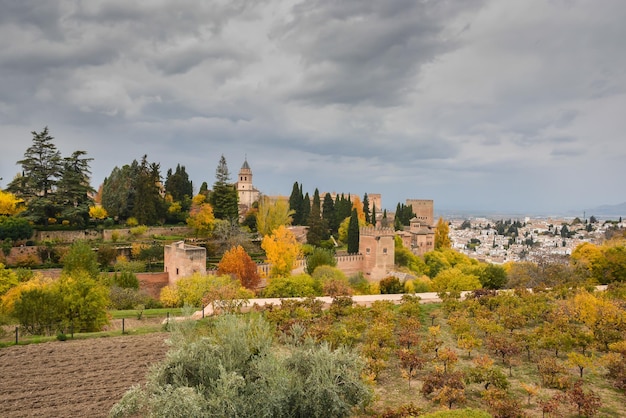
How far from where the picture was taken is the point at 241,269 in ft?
77.8

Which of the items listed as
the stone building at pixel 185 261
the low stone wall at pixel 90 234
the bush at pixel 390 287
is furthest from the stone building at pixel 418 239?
the stone building at pixel 185 261

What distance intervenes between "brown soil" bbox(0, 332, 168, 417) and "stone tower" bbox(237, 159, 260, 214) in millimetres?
45164

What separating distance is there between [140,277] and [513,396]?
22.6 meters

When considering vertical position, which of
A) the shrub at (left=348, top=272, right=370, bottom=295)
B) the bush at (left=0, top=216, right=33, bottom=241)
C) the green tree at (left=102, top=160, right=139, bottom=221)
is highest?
the green tree at (left=102, top=160, right=139, bottom=221)

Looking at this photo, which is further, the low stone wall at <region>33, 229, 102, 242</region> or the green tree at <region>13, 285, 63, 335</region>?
the low stone wall at <region>33, 229, 102, 242</region>

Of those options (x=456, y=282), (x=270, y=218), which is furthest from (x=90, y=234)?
(x=456, y=282)

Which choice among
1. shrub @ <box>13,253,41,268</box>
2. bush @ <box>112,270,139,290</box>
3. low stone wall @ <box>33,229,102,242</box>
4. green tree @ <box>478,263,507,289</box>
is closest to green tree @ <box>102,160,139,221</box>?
low stone wall @ <box>33,229,102,242</box>

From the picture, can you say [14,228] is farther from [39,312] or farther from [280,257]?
[39,312]

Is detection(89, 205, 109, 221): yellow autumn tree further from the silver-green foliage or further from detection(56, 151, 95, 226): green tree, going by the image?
the silver-green foliage

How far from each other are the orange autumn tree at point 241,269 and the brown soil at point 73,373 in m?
10.5

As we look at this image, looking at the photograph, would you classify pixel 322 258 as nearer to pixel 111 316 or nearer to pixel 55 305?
pixel 111 316

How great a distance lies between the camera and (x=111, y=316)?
1552cm

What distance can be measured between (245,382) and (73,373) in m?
5.99

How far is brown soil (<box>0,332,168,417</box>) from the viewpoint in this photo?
878cm
